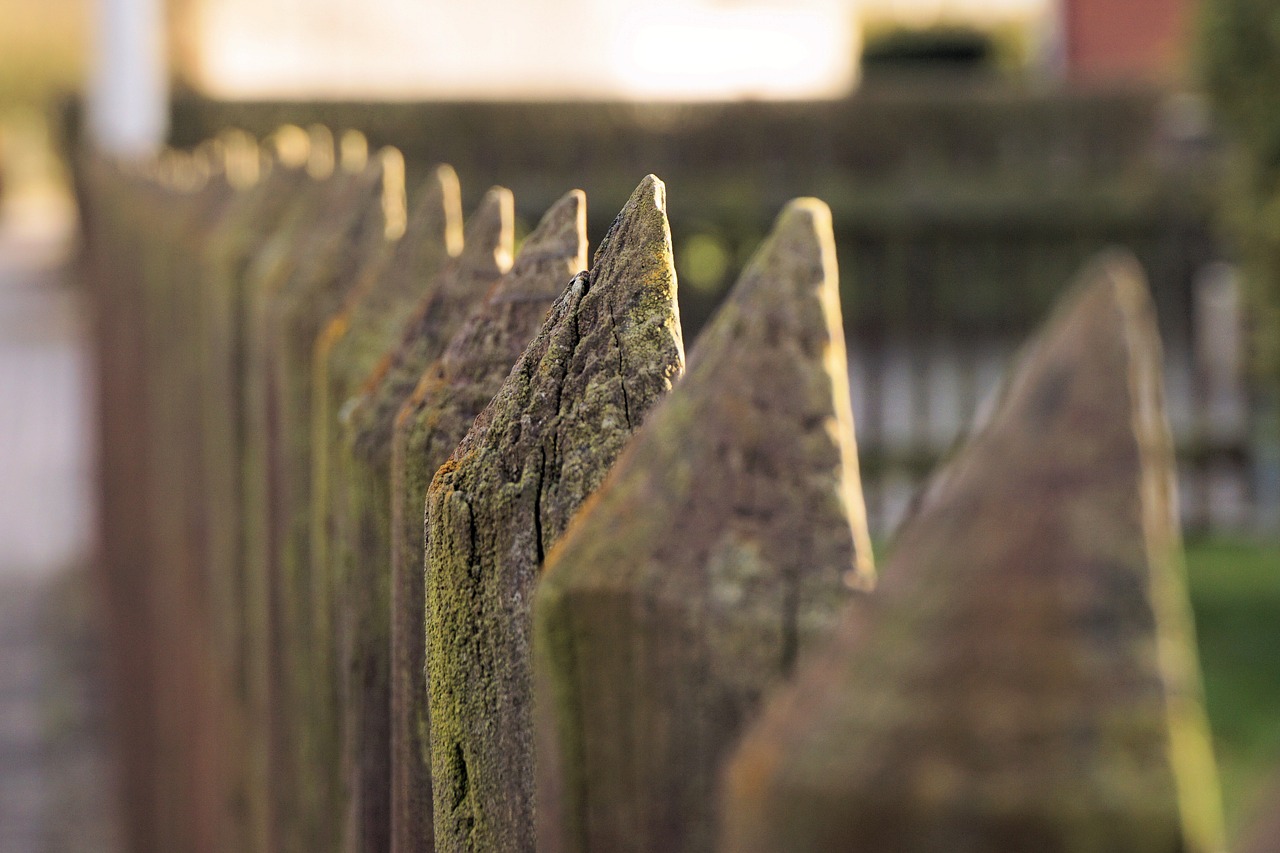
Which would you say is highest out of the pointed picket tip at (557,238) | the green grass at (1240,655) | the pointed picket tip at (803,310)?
the pointed picket tip at (557,238)

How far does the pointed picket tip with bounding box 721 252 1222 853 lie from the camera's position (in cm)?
54

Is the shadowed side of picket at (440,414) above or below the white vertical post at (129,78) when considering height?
below

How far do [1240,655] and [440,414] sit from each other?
537 cm

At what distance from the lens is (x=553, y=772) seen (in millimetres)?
773

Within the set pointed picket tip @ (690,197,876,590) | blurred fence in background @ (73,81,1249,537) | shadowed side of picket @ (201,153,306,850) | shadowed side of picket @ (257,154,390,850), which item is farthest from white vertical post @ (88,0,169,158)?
pointed picket tip @ (690,197,876,590)

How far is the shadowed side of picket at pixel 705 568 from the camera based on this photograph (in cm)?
70

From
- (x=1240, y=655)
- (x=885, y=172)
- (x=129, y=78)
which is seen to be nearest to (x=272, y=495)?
(x=1240, y=655)

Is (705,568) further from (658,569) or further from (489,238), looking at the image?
(489,238)

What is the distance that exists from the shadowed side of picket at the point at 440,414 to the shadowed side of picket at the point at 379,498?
8 cm

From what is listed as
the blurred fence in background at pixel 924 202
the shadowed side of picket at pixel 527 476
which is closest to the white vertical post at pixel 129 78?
the blurred fence in background at pixel 924 202

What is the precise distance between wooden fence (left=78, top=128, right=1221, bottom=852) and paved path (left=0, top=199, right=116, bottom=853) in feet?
9.76

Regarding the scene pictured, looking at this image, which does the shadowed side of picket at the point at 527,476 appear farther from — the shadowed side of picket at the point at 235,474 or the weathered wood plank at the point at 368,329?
the shadowed side of picket at the point at 235,474

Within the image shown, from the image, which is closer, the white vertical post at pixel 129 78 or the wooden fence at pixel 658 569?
the wooden fence at pixel 658 569

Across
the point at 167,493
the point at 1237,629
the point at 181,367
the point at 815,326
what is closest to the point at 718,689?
the point at 815,326
